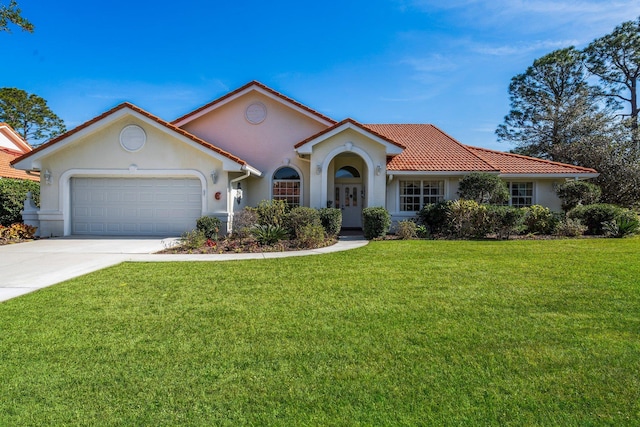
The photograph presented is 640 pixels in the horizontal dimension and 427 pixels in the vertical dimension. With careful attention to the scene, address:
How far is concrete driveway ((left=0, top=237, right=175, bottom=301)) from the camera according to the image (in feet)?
23.8

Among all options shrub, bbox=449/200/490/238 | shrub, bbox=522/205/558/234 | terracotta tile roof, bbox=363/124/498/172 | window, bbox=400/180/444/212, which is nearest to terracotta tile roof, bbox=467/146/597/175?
terracotta tile roof, bbox=363/124/498/172

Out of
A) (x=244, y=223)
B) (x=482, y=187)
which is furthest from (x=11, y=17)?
(x=482, y=187)

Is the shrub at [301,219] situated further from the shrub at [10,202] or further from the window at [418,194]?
the shrub at [10,202]

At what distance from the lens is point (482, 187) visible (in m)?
15.7

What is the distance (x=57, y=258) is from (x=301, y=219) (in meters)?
7.92

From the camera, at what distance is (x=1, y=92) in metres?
39.4

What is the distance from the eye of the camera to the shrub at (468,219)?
574 inches

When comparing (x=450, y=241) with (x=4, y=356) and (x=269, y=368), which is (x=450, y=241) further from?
(x=4, y=356)

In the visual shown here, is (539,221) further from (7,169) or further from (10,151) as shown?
(10,151)

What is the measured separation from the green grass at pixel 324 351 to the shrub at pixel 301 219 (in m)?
6.14

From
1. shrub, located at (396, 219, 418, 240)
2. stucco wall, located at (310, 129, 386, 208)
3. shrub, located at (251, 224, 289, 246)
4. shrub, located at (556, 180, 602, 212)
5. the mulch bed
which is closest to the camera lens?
the mulch bed

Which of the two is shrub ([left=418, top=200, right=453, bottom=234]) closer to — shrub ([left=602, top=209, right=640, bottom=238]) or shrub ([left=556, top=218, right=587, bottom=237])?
shrub ([left=556, top=218, right=587, bottom=237])

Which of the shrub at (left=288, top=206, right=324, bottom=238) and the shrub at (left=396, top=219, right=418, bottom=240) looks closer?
the shrub at (left=288, top=206, right=324, bottom=238)

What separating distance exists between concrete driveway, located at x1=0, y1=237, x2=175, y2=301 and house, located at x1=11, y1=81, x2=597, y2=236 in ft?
6.45
